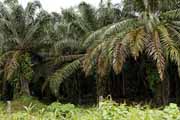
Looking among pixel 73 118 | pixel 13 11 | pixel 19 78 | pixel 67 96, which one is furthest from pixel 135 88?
pixel 73 118

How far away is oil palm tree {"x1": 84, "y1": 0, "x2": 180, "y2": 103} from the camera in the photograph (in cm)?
1927

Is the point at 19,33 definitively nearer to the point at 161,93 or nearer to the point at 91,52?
the point at 91,52

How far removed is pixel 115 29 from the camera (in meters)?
21.0

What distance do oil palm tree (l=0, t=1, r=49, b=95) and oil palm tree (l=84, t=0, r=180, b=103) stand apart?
5027 mm

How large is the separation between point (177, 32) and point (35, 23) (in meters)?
9.41

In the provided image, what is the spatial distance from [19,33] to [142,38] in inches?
368

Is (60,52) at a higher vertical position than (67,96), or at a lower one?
higher

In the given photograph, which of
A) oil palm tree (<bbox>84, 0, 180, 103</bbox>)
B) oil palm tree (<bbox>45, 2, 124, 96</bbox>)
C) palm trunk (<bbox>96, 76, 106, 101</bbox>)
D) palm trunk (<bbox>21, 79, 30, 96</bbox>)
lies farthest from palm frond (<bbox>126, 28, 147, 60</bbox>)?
palm trunk (<bbox>21, 79, 30, 96</bbox>)

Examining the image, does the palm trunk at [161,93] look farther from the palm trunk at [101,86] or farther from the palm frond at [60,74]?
the palm frond at [60,74]

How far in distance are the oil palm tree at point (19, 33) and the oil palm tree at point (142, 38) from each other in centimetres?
503

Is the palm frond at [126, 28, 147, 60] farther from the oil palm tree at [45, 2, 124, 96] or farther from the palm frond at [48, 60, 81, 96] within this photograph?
the palm frond at [48, 60, 81, 96]

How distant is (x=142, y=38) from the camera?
64.1 feet

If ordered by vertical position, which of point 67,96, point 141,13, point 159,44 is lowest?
point 67,96

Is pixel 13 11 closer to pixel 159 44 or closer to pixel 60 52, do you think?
pixel 60 52
